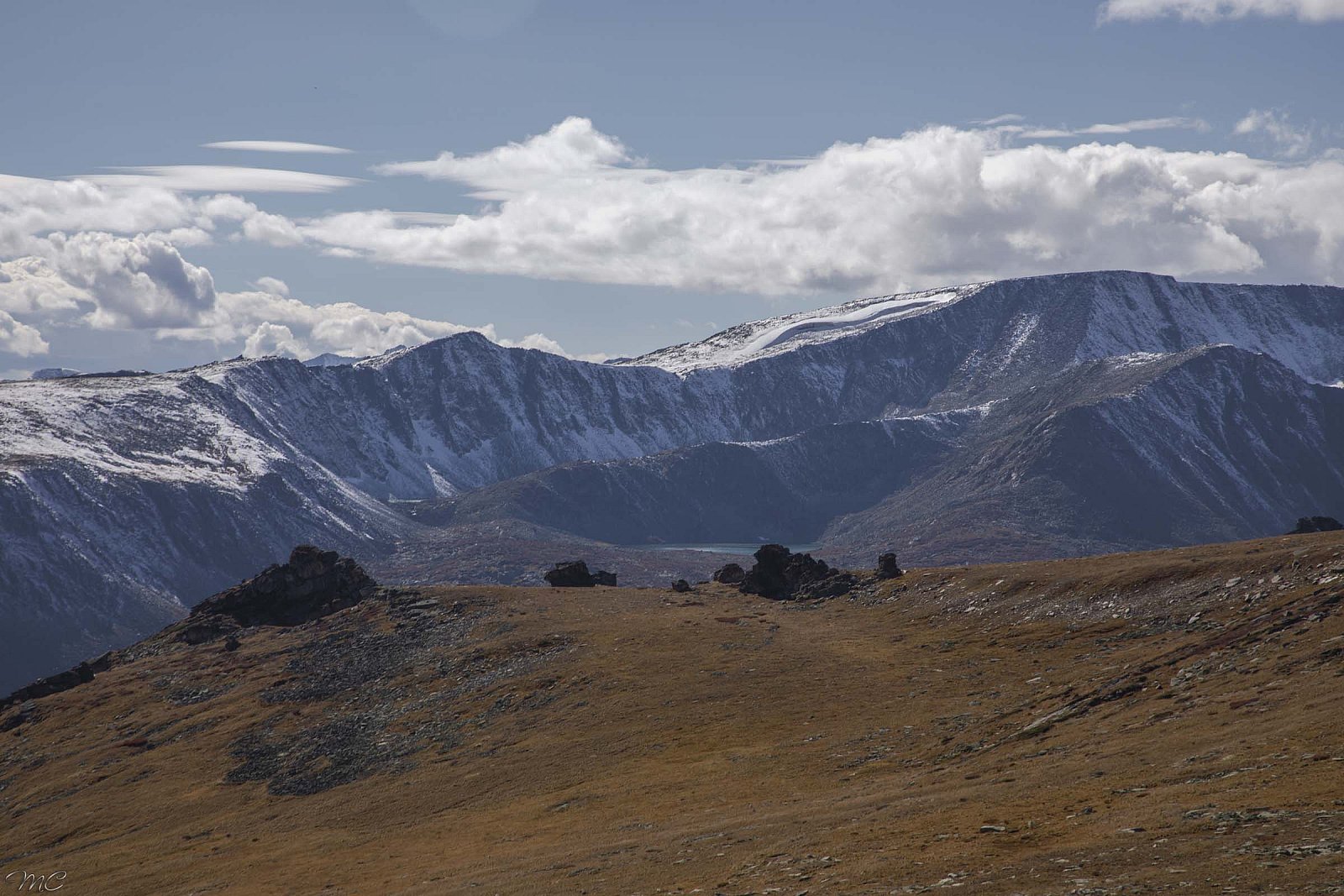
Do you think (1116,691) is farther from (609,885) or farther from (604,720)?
(604,720)

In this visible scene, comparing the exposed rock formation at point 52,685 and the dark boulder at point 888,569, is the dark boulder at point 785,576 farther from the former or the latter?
the exposed rock formation at point 52,685

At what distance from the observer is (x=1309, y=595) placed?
69.4 m

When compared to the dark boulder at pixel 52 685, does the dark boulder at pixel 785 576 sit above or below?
below

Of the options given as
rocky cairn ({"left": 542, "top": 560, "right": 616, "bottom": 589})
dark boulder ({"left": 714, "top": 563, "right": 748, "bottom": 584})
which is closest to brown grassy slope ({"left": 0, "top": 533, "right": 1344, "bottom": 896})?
dark boulder ({"left": 714, "top": 563, "right": 748, "bottom": 584})

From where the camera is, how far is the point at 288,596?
15775 centimetres

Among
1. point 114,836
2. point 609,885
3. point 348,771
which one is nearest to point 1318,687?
point 609,885

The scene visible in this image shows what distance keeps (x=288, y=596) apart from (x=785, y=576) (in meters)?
62.9

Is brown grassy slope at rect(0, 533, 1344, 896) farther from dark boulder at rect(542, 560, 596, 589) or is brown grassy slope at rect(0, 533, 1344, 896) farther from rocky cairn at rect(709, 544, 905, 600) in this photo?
dark boulder at rect(542, 560, 596, 589)

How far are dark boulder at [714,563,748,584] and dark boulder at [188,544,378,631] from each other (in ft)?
146

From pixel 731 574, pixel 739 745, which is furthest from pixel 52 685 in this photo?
pixel 739 745

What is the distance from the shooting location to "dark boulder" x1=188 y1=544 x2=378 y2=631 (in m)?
154

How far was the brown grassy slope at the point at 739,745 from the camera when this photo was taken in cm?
4366

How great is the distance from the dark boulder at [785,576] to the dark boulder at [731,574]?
6790mm

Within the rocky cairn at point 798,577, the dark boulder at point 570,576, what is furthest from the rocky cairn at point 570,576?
the rocky cairn at point 798,577
